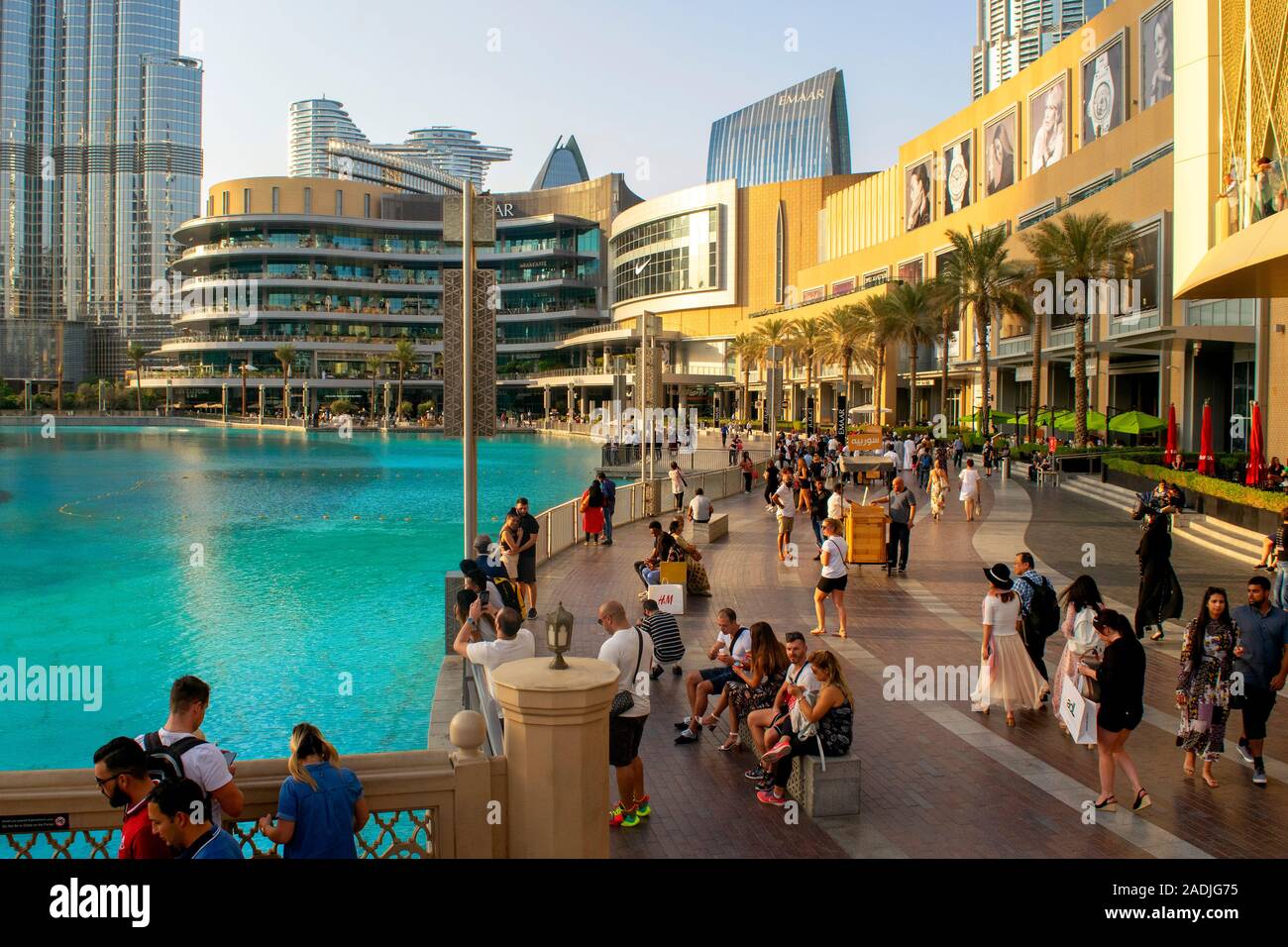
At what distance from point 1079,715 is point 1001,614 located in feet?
3.97

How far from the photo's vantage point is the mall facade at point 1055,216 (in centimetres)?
2683

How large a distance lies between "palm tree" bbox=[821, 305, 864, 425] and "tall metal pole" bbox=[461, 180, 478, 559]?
175 feet

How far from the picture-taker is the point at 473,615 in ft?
32.3

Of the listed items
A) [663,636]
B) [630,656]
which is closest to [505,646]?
[630,656]

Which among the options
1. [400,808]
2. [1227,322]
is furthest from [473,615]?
[1227,322]

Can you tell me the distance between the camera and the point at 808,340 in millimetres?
78062

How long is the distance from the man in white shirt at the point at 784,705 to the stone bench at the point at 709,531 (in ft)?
44.8

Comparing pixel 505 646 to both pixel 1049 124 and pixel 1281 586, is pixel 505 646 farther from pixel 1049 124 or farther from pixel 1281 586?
pixel 1049 124

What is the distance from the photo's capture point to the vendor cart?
1789 centimetres

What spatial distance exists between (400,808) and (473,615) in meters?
4.23

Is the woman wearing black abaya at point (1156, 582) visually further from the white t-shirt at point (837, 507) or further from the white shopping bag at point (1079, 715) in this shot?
the white t-shirt at point (837, 507)

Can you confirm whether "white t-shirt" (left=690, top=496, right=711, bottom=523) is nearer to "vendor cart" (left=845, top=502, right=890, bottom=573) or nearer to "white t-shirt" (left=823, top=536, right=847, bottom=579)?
"vendor cart" (left=845, top=502, right=890, bottom=573)

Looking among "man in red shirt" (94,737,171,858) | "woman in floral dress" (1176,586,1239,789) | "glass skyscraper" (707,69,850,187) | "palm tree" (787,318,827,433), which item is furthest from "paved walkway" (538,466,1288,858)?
"glass skyscraper" (707,69,850,187)

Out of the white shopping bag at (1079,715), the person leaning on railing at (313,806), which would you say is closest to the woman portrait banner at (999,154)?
the white shopping bag at (1079,715)
